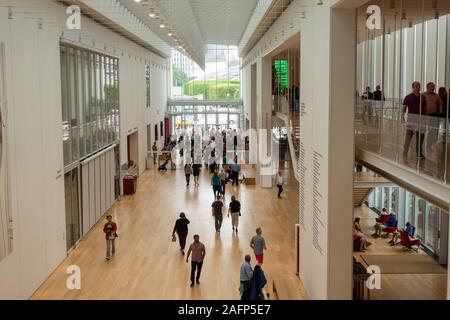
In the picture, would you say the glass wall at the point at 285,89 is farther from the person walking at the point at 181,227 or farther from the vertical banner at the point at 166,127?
the vertical banner at the point at 166,127

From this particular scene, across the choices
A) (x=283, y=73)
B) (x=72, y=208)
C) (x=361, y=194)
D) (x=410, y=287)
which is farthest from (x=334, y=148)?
(x=283, y=73)

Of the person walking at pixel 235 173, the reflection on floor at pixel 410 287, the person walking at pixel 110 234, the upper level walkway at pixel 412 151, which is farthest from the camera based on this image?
the person walking at pixel 235 173

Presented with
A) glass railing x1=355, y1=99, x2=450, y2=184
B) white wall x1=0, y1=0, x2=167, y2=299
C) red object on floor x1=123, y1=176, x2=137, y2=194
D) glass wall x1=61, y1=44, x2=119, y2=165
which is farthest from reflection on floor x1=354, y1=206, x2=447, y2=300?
red object on floor x1=123, y1=176, x2=137, y2=194

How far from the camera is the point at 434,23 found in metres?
14.7

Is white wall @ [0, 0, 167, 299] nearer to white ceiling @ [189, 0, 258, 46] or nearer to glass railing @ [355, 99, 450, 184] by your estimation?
glass railing @ [355, 99, 450, 184]

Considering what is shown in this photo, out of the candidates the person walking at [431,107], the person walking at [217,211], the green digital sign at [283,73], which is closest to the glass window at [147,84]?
the green digital sign at [283,73]

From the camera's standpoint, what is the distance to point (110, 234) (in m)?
13.6

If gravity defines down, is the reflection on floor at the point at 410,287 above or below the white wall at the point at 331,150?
below

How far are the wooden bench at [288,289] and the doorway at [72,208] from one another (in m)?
5.87

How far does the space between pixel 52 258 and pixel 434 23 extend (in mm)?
11116

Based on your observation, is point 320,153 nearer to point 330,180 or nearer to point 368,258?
point 330,180

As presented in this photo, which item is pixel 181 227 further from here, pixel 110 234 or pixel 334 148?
pixel 334 148

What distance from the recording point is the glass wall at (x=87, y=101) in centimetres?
1484
